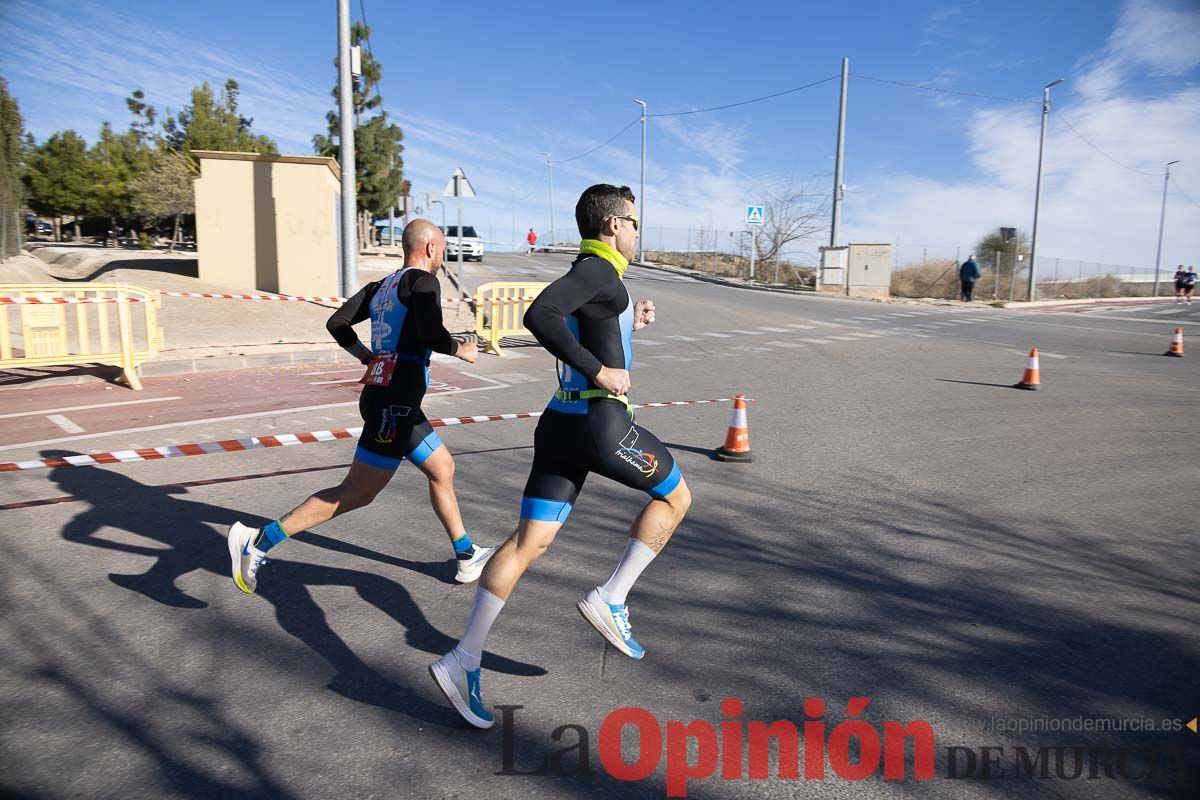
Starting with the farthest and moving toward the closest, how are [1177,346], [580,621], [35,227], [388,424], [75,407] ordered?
[35,227]
[1177,346]
[75,407]
[388,424]
[580,621]

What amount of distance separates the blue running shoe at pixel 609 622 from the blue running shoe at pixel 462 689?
578 mm

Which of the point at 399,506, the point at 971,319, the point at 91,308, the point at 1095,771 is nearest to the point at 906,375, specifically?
the point at 399,506

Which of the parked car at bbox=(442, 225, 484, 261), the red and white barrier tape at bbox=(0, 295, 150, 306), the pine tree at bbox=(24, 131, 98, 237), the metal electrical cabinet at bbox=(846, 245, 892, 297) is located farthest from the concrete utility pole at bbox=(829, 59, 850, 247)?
the pine tree at bbox=(24, 131, 98, 237)

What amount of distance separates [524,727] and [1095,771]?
6.28 ft

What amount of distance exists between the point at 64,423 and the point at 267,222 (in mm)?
10513

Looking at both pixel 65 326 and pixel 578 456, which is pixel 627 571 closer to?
pixel 578 456

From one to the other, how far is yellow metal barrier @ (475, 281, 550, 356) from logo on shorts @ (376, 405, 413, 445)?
9.47 m

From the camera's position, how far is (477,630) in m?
2.80

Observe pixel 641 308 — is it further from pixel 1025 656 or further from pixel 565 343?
pixel 1025 656

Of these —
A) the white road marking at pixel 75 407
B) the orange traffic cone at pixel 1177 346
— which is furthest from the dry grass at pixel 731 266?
the white road marking at pixel 75 407

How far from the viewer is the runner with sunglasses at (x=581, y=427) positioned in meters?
2.78

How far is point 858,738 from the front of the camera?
271cm

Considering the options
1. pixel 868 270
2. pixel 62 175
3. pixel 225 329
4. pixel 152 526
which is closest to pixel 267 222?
pixel 225 329

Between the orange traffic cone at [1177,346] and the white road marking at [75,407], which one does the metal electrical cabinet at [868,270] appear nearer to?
the orange traffic cone at [1177,346]
